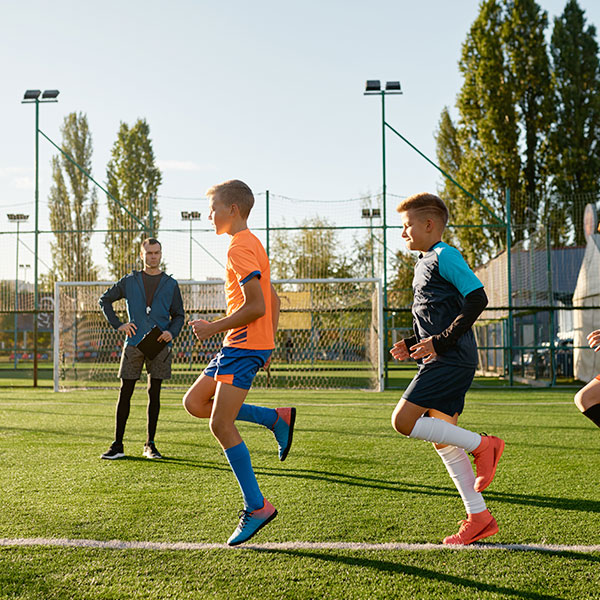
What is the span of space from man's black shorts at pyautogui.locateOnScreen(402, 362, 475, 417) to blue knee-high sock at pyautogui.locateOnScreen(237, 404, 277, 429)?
958 mm

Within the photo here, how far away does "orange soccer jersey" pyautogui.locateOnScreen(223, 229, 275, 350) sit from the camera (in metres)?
3.42

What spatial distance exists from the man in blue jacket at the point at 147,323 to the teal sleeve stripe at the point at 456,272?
122 inches

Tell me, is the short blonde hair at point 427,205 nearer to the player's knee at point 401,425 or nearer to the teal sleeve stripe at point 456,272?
the teal sleeve stripe at point 456,272

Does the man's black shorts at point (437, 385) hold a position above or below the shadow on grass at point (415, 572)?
above

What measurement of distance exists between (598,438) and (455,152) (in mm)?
33855

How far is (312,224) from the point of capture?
16562mm

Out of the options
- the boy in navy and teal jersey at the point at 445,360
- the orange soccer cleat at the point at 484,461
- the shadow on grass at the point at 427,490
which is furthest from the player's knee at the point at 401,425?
the shadow on grass at the point at 427,490

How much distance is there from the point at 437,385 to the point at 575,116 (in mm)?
31067

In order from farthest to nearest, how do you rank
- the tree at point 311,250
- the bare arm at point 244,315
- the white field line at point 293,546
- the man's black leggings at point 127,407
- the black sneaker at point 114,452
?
the tree at point 311,250, the man's black leggings at point 127,407, the black sneaker at point 114,452, the bare arm at point 244,315, the white field line at point 293,546

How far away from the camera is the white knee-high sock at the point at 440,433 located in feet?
11.1

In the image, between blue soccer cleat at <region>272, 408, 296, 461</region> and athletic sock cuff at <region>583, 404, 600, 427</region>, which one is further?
blue soccer cleat at <region>272, 408, 296, 461</region>

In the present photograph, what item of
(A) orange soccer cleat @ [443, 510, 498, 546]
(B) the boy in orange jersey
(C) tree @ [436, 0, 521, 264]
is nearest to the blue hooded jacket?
(B) the boy in orange jersey

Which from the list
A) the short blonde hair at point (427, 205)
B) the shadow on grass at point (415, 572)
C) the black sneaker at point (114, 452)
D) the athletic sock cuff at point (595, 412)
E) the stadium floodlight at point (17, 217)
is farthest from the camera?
the stadium floodlight at point (17, 217)

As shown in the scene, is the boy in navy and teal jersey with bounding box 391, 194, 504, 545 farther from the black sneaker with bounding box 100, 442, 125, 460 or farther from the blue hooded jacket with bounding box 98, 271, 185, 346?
the black sneaker with bounding box 100, 442, 125, 460
